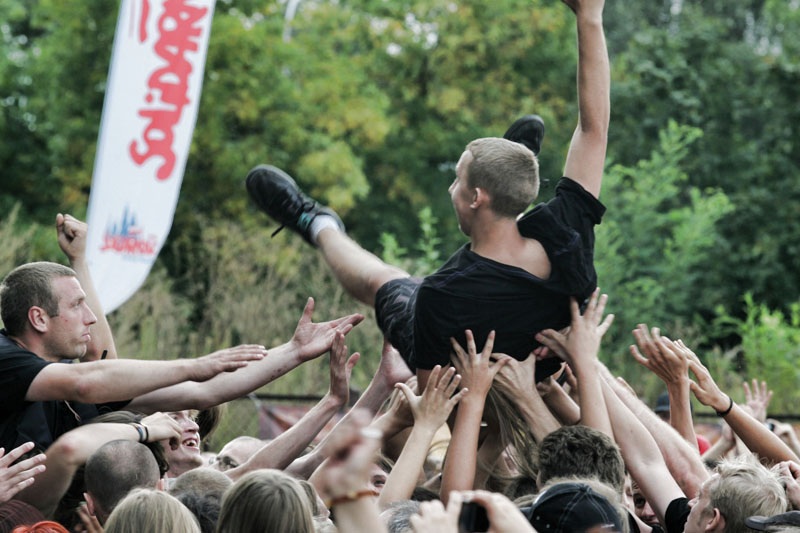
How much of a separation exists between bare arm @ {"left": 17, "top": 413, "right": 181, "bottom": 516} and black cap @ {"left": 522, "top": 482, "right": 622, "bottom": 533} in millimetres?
1468

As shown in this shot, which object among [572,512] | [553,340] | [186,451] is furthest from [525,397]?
[186,451]

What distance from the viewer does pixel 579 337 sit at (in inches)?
139

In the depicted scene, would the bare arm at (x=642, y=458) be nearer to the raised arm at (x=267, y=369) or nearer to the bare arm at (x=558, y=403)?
the bare arm at (x=558, y=403)

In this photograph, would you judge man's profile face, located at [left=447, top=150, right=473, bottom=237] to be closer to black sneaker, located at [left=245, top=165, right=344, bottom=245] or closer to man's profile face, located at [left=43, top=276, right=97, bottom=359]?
black sneaker, located at [left=245, top=165, right=344, bottom=245]

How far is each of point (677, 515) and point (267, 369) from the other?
61.1 inches

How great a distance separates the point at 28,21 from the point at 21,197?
5.10 meters

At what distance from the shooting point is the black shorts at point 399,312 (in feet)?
12.4

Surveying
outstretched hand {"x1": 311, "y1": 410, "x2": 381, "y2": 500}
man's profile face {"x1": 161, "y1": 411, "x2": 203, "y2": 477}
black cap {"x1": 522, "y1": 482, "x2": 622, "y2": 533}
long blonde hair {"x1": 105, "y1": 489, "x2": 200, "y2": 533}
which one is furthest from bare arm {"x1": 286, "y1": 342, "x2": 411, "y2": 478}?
outstretched hand {"x1": 311, "y1": 410, "x2": 381, "y2": 500}

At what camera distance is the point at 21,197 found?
15.8 metres

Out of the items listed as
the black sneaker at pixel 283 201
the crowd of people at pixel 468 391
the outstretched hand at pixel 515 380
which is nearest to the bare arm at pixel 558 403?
the crowd of people at pixel 468 391

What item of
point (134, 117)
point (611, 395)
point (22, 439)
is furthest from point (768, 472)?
point (134, 117)

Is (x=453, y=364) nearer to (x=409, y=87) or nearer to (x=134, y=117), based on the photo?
(x=134, y=117)

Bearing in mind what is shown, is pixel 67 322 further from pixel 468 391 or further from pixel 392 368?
pixel 468 391

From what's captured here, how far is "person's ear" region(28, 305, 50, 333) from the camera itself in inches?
140
